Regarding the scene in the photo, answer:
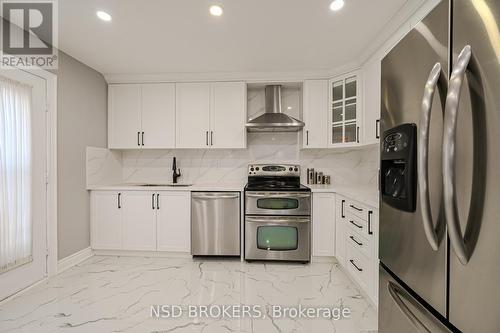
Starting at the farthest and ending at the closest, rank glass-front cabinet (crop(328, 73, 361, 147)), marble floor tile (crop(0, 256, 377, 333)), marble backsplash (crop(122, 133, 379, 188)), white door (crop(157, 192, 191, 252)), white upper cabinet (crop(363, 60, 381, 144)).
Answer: marble backsplash (crop(122, 133, 379, 188)), white door (crop(157, 192, 191, 252)), glass-front cabinet (crop(328, 73, 361, 147)), white upper cabinet (crop(363, 60, 381, 144)), marble floor tile (crop(0, 256, 377, 333))

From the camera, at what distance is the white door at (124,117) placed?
10.9 feet

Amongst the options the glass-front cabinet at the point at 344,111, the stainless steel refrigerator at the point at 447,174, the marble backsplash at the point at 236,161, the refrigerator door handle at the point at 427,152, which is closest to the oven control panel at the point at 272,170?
the marble backsplash at the point at 236,161

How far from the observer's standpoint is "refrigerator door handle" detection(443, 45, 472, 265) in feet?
1.84

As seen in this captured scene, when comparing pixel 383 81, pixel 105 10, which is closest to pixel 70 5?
pixel 105 10

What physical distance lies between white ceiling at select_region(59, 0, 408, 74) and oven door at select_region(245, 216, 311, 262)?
1.93 metres

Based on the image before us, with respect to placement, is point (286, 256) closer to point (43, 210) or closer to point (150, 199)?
point (150, 199)

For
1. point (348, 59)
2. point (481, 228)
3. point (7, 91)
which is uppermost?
point (348, 59)

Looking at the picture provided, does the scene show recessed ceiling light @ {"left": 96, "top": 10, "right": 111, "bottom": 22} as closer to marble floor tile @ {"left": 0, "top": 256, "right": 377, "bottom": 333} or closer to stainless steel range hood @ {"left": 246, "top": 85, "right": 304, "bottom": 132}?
stainless steel range hood @ {"left": 246, "top": 85, "right": 304, "bottom": 132}

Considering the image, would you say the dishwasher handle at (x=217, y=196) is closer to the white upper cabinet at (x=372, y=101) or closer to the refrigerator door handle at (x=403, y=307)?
the white upper cabinet at (x=372, y=101)

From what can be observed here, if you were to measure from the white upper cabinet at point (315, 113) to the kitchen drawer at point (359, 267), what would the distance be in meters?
1.39

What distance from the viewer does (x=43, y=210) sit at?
238 cm

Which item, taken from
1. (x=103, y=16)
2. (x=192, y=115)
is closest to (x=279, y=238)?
(x=192, y=115)

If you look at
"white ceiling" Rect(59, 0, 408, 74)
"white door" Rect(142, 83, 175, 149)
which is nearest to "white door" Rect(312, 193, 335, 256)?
"white ceiling" Rect(59, 0, 408, 74)

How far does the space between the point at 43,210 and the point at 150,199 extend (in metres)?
1.04
